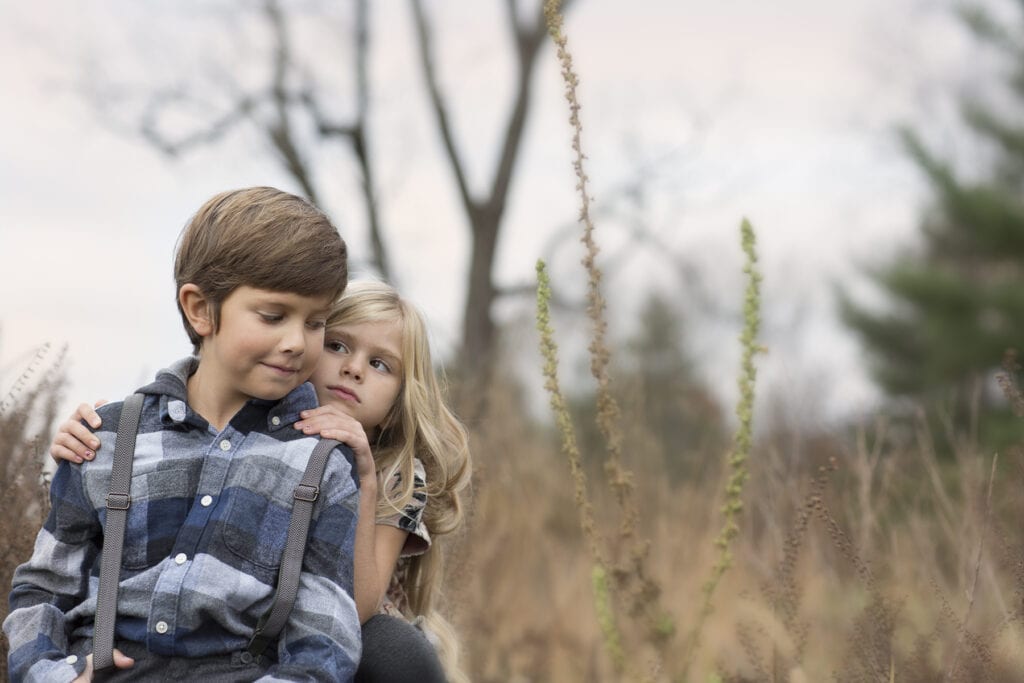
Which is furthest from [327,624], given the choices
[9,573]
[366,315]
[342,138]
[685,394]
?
[342,138]

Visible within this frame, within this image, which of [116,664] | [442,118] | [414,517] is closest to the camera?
[116,664]

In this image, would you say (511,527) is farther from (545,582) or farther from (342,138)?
(342,138)

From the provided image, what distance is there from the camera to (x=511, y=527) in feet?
19.8

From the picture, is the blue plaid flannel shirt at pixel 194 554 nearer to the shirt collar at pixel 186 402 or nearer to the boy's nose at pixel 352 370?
the shirt collar at pixel 186 402

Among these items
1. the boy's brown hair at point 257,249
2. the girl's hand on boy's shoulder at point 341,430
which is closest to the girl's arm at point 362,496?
the girl's hand on boy's shoulder at point 341,430

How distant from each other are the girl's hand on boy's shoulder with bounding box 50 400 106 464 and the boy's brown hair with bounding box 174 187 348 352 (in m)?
0.27

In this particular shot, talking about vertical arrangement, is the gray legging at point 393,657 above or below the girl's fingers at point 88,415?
below

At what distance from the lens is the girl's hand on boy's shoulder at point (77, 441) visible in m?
2.32

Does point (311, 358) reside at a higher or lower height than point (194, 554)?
higher

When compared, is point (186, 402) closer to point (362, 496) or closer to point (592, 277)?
point (362, 496)

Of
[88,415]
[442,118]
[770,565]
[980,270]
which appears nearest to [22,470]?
[88,415]

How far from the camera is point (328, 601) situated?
2246 mm

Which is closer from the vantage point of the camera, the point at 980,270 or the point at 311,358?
Result: the point at 311,358

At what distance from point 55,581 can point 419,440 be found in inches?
34.4
